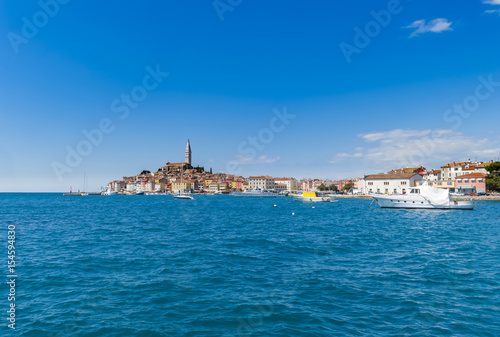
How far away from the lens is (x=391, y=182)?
346 ft

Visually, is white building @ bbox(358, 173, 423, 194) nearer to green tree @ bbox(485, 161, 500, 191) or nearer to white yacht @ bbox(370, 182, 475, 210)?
green tree @ bbox(485, 161, 500, 191)

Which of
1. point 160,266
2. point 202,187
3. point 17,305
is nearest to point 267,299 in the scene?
point 160,266

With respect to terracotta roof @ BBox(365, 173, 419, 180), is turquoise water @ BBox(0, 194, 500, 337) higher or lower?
lower

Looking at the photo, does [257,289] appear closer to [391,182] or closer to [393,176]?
[391,182]

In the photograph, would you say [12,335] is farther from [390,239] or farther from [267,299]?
[390,239]

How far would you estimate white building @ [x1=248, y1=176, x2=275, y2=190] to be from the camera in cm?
18100

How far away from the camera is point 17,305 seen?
8359 millimetres

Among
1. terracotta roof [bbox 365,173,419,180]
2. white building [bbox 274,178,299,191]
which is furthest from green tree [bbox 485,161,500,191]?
white building [bbox 274,178,299,191]

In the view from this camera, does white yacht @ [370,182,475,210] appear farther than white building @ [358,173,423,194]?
No

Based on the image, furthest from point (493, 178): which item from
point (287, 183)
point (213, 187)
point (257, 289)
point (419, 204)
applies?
point (213, 187)

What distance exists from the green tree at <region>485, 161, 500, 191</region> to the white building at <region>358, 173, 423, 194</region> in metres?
21.2

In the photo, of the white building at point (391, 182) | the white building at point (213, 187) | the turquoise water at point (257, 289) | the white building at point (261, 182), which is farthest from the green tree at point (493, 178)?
the white building at point (213, 187)

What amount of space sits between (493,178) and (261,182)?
11637 centimetres

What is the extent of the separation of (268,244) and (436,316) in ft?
35.2
